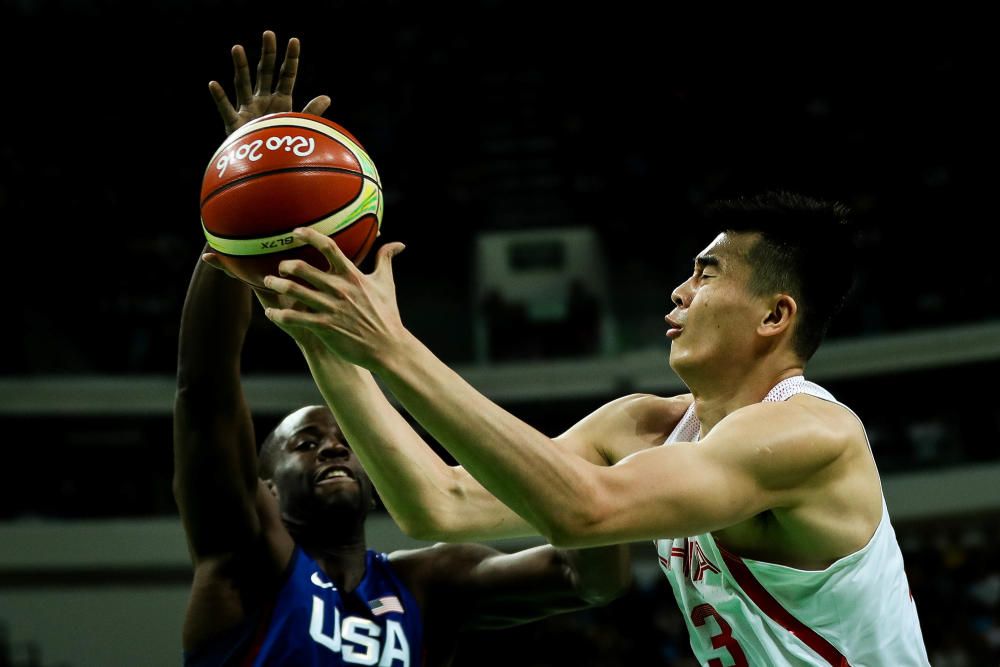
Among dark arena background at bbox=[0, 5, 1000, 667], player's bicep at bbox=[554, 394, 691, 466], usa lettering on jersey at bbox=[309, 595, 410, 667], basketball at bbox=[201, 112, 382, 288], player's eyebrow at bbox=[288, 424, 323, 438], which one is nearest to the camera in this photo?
basketball at bbox=[201, 112, 382, 288]

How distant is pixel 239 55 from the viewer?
10.4 feet

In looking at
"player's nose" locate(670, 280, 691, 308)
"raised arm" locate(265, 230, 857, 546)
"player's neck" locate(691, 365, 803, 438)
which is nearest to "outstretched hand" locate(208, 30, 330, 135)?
"raised arm" locate(265, 230, 857, 546)

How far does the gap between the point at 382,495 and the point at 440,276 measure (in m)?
14.1

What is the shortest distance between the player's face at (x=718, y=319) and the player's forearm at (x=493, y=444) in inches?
29.9

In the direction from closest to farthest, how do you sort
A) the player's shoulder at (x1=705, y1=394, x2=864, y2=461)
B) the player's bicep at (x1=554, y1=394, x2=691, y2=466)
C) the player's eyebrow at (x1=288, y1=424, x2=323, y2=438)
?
1. the player's shoulder at (x1=705, y1=394, x2=864, y2=461)
2. the player's bicep at (x1=554, y1=394, x2=691, y2=466)
3. the player's eyebrow at (x1=288, y1=424, x2=323, y2=438)

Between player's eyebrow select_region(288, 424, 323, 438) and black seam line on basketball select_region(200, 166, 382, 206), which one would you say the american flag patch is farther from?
black seam line on basketball select_region(200, 166, 382, 206)

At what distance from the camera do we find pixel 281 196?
270 cm

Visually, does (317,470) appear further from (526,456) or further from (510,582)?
(526,456)

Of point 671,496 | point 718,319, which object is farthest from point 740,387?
point 671,496

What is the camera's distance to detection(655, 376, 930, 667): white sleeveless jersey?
2545mm

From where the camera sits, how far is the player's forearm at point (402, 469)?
110 inches

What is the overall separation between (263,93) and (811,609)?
2.06 metres

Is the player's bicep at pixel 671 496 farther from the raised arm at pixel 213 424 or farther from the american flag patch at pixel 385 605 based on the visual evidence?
the american flag patch at pixel 385 605

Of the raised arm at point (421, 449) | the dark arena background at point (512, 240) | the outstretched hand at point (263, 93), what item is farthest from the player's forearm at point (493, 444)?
the dark arena background at point (512, 240)
